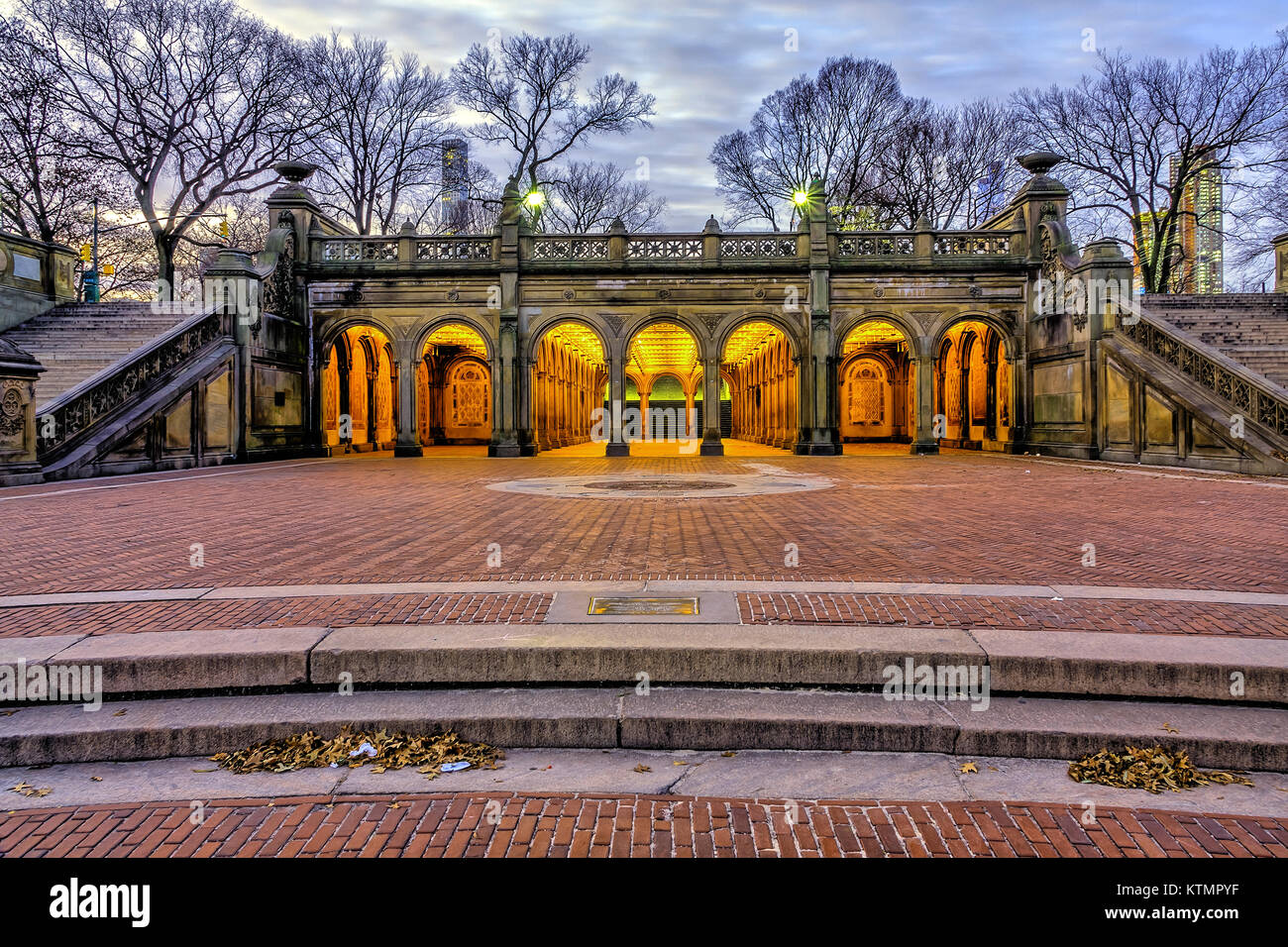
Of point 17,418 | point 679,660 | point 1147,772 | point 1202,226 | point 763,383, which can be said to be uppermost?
point 1202,226

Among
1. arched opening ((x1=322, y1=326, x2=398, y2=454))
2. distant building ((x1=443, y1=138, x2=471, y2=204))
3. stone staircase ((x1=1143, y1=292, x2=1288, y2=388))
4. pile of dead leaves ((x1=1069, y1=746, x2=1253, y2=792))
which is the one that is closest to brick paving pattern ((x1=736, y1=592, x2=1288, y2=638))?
pile of dead leaves ((x1=1069, y1=746, x2=1253, y2=792))

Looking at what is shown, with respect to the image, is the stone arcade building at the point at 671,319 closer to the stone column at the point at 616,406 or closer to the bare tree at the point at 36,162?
the stone column at the point at 616,406

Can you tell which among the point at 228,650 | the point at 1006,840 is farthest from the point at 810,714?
the point at 228,650

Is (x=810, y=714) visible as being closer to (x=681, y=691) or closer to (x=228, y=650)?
(x=681, y=691)

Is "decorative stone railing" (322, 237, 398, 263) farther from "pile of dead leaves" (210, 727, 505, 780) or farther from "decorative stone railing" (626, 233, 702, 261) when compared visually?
"pile of dead leaves" (210, 727, 505, 780)

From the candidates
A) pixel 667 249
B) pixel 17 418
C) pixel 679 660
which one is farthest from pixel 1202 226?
pixel 17 418

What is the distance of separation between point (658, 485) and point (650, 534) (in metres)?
6.22

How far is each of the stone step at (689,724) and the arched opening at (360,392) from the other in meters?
24.5

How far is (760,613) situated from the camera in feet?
15.9

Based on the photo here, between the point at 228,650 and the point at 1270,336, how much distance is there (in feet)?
87.0

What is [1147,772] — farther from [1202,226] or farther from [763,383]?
[1202,226]

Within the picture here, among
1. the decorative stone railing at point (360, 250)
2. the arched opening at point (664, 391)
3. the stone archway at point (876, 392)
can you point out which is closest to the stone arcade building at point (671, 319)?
the decorative stone railing at point (360, 250)

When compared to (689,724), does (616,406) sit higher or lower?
higher

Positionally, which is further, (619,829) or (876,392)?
(876,392)
